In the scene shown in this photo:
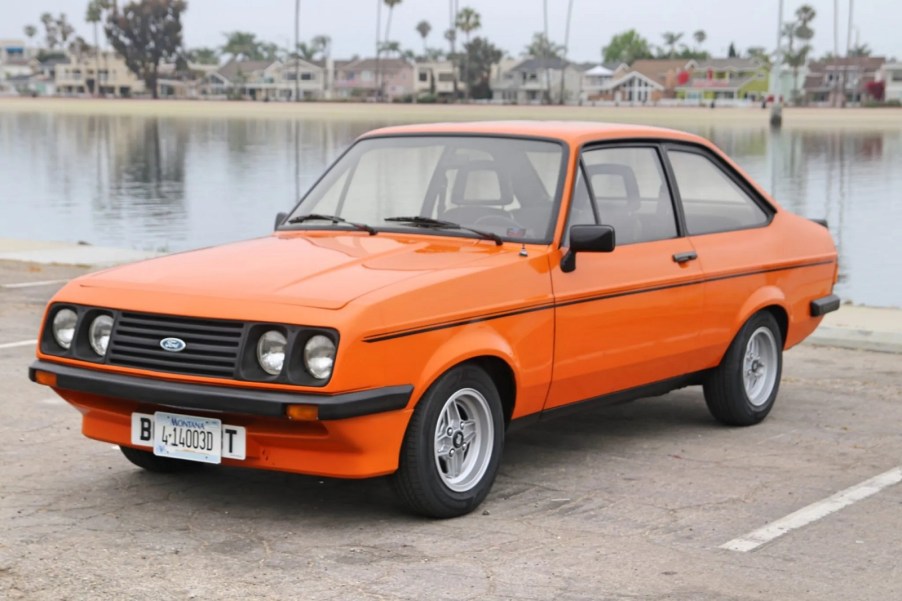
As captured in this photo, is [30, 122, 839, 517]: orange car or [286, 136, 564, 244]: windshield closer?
[30, 122, 839, 517]: orange car

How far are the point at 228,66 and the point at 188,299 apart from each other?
19351 centimetres

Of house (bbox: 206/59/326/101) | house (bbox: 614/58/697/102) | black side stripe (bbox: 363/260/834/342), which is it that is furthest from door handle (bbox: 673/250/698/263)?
house (bbox: 206/59/326/101)

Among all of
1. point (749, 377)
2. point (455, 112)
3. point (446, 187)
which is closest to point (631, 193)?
point (446, 187)

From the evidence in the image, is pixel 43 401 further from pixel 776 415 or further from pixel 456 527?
pixel 776 415

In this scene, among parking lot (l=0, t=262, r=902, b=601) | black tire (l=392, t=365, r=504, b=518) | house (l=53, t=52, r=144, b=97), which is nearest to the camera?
parking lot (l=0, t=262, r=902, b=601)

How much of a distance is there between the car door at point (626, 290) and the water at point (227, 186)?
12.2 metres

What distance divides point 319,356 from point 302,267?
0.70 m

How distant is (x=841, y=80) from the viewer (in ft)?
552

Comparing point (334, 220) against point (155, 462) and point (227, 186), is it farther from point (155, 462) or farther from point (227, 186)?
point (227, 186)

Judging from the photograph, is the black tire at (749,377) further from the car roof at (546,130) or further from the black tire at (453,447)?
the black tire at (453,447)

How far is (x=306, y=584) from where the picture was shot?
5.20 metres

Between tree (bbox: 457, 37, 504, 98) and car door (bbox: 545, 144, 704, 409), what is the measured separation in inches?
6352

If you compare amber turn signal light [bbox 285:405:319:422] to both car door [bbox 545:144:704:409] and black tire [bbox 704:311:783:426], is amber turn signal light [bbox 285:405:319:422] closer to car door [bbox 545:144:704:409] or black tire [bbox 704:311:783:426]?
car door [bbox 545:144:704:409]

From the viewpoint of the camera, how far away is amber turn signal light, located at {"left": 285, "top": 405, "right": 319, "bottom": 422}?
5496mm
